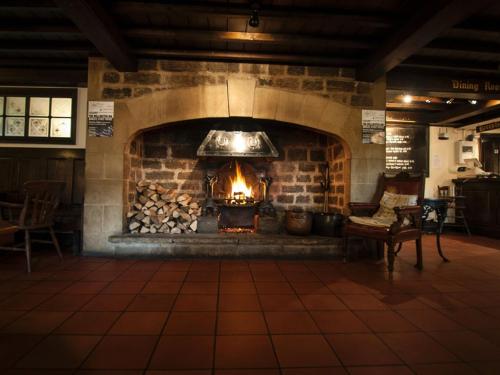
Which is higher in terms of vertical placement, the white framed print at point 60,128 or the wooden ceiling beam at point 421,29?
the wooden ceiling beam at point 421,29

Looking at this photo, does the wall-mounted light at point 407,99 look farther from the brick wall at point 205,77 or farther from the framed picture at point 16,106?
the framed picture at point 16,106

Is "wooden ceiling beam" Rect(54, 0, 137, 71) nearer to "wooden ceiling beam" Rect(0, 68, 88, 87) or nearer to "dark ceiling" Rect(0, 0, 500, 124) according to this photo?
"dark ceiling" Rect(0, 0, 500, 124)

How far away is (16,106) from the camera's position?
4582mm

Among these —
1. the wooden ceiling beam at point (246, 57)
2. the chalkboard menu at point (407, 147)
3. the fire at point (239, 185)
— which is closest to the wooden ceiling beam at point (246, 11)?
the wooden ceiling beam at point (246, 57)

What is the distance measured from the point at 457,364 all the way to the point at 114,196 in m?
3.76

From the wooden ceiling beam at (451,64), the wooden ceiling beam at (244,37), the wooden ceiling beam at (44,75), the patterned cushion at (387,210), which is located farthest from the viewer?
the wooden ceiling beam at (44,75)

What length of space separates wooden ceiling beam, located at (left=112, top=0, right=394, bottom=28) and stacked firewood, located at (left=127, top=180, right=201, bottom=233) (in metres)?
2.34

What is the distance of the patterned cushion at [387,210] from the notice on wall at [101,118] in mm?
3402

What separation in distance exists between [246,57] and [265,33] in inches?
19.1

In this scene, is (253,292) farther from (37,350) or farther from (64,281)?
A: (64,281)

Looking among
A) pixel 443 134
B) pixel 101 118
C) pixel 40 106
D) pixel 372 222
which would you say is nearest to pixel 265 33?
pixel 101 118

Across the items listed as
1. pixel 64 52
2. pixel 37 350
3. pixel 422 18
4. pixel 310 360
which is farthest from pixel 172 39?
pixel 310 360

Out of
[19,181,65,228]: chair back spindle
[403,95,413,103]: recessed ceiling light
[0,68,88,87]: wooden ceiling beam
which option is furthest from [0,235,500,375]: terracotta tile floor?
[403,95,413,103]: recessed ceiling light

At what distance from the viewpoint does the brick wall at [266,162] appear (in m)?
4.44
